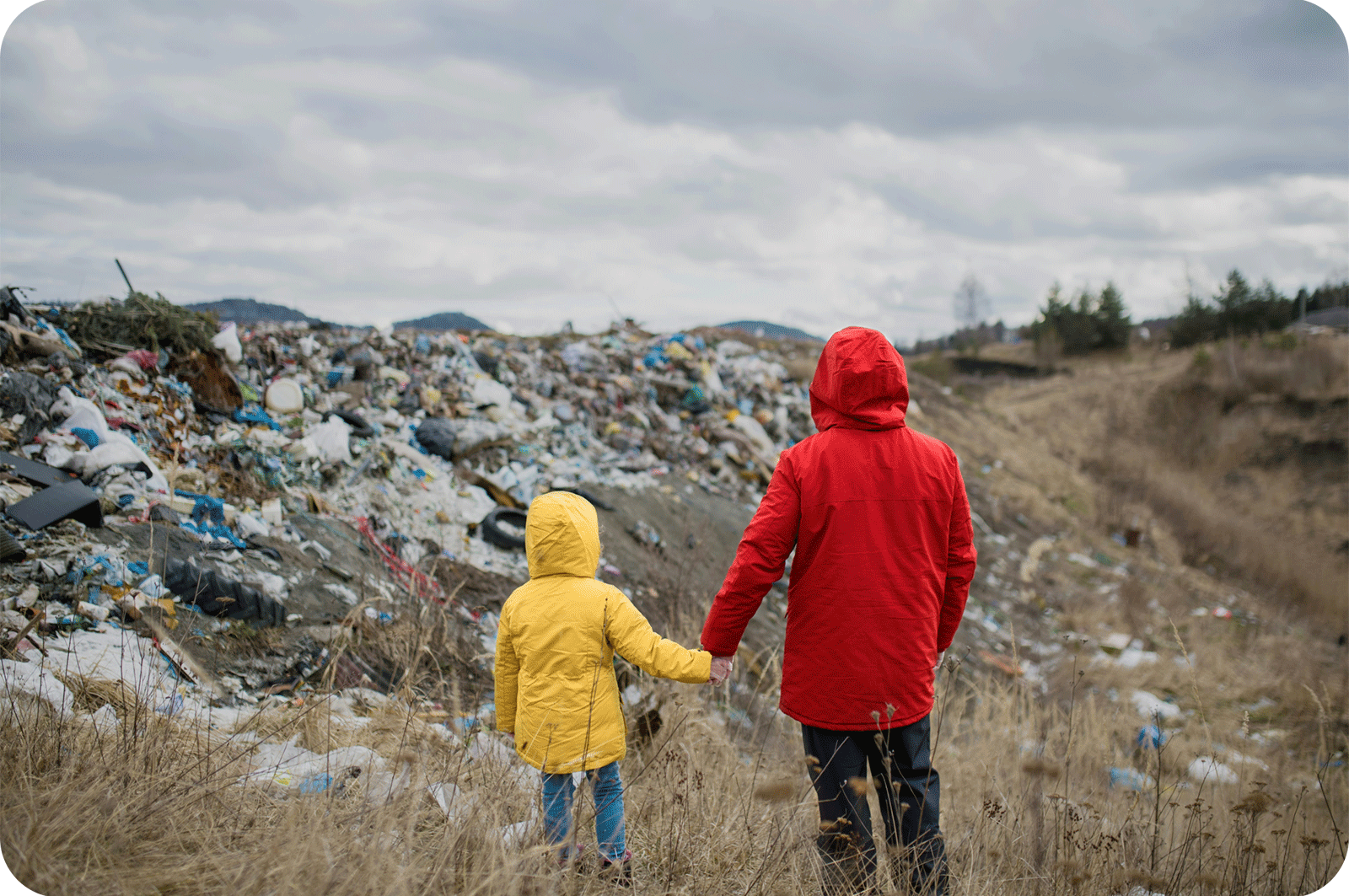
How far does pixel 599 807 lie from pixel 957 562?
1209 millimetres

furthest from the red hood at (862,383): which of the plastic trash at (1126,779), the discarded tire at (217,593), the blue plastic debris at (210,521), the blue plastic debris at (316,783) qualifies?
the blue plastic debris at (210,521)

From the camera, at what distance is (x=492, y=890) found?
1.46 metres

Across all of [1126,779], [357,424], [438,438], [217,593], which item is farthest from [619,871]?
[357,424]

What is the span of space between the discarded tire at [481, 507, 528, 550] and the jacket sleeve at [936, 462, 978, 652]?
10.5 ft

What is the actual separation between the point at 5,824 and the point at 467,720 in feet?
4.86

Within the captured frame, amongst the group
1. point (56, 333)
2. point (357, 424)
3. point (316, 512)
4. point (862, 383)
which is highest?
point (56, 333)

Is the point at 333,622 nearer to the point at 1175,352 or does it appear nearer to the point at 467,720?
the point at 467,720

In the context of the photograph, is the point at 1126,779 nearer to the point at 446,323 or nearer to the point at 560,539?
the point at 560,539

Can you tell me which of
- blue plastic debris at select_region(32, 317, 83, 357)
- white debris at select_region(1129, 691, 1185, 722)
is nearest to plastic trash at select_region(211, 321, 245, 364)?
blue plastic debris at select_region(32, 317, 83, 357)

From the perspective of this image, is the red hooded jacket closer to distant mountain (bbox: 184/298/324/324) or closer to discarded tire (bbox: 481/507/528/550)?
discarded tire (bbox: 481/507/528/550)

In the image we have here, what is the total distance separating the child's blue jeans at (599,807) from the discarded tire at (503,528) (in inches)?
Answer: 112

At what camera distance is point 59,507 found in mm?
3002

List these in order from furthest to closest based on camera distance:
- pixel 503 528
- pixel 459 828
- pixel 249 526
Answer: pixel 503 528
pixel 249 526
pixel 459 828

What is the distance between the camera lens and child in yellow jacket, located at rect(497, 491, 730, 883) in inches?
73.9
